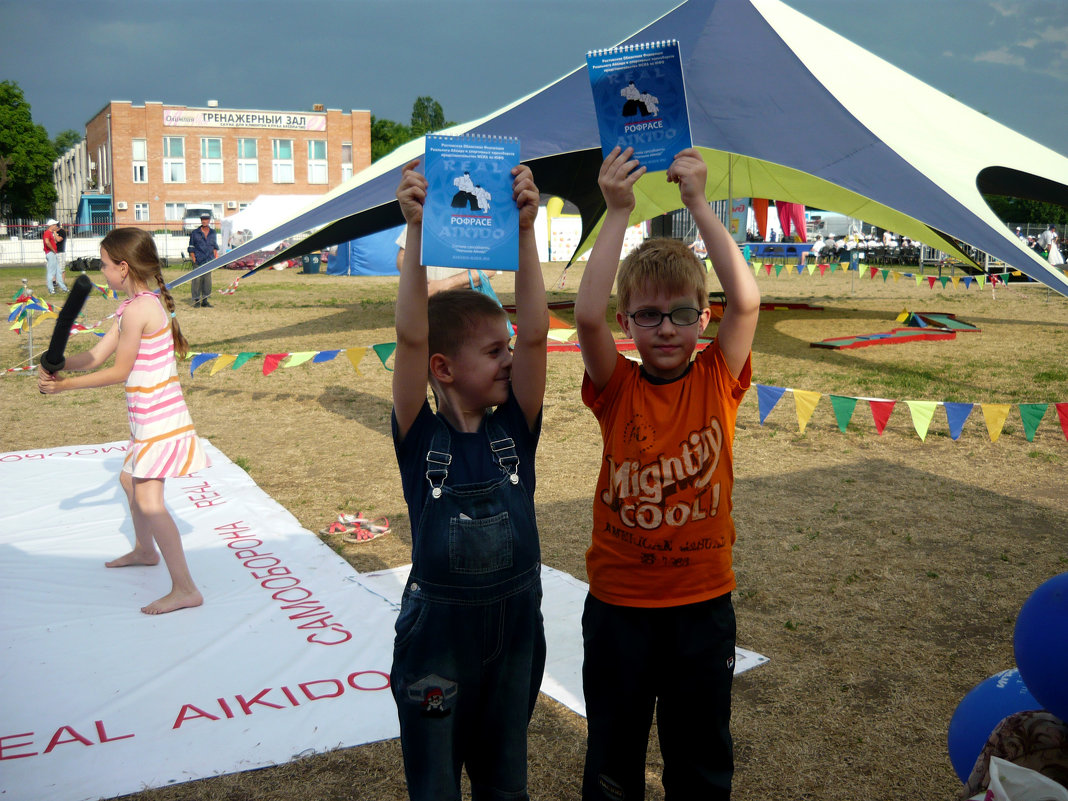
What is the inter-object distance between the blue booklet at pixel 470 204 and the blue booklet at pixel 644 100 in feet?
1.11

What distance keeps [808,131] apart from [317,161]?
58.8 meters

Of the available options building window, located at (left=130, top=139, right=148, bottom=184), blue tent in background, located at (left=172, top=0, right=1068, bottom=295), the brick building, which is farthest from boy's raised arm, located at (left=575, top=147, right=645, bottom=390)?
building window, located at (left=130, top=139, right=148, bottom=184)

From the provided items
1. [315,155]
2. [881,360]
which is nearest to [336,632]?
[881,360]

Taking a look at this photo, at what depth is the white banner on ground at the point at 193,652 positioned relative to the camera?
2.89 metres

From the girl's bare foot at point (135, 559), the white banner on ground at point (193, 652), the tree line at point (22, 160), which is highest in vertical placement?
the tree line at point (22, 160)

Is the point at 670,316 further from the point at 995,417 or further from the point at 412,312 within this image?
the point at 995,417

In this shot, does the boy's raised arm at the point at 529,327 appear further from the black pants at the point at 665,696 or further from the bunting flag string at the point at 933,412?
the bunting flag string at the point at 933,412

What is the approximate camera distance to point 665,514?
2225 millimetres

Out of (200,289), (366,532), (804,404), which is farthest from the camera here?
(200,289)

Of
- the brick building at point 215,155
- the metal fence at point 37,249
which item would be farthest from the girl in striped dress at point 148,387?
the brick building at point 215,155

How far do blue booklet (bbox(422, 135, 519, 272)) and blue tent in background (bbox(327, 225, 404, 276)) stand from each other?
93.9 ft

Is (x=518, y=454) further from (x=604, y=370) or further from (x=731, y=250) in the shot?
(x=731, y=250)

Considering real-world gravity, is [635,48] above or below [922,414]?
above

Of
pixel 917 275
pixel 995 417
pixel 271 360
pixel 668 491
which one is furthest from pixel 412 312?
pixel 917 275
